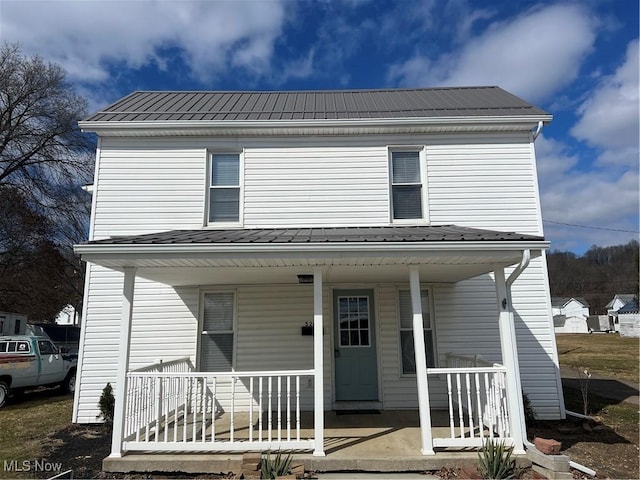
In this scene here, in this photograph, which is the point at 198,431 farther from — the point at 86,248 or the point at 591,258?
the point at 591,258

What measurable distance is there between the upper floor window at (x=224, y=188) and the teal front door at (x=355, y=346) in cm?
265

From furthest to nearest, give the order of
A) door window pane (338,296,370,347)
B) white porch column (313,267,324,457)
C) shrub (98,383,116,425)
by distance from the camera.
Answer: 1. door window pane (338,296,370,347)
2. shrub (98,383,116,425)
3. white porch column (313,267,324,457)

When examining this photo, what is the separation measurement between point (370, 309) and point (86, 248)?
4.88 m

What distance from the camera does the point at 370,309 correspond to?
7707 mm

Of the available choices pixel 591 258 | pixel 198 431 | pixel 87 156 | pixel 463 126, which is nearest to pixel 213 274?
Answer: pixel 198 431

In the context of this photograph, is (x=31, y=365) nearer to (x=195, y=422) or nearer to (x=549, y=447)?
(x=195, y=422)

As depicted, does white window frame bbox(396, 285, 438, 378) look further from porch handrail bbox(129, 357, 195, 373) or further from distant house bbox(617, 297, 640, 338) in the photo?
distant house bbox(617, 297, 640, 338)

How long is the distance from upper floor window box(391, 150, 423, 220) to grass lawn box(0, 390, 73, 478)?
694 centimetres

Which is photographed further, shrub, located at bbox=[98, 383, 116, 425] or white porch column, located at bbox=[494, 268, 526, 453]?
shrub, located at bbox=[98, 383, 116, 425]

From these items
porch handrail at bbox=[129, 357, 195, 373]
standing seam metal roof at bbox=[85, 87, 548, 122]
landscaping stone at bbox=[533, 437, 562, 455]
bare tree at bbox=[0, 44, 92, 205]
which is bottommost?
landscaping stone at bbox=[533, 437, 562, 455]

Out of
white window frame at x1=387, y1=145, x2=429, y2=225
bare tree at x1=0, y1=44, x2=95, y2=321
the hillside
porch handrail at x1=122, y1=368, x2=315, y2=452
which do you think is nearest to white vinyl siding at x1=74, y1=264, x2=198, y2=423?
porch handrail at x1=122, y1=368, x2=315, y2=452

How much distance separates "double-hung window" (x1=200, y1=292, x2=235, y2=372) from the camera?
297 inches

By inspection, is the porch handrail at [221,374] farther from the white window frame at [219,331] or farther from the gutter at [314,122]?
the gutter at [314,122]

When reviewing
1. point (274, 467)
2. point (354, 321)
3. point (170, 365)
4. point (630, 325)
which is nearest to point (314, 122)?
point (354, 321)
